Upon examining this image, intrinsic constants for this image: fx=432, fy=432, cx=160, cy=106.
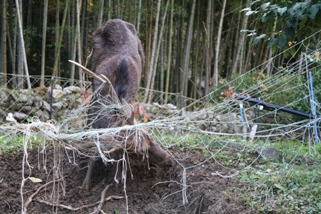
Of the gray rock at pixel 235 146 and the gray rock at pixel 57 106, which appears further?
the gray rock at pixel 57 106

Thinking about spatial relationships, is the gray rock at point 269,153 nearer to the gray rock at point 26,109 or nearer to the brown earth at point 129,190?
the brown earth at point 129,190

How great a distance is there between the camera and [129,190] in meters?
4.16

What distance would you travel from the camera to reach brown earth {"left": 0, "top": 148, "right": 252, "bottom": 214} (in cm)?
382

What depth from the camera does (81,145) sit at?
11.1 feet

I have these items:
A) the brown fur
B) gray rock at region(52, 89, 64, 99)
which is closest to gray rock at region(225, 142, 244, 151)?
the brown fur

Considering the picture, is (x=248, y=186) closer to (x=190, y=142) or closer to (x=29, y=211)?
(x=190, y=142)

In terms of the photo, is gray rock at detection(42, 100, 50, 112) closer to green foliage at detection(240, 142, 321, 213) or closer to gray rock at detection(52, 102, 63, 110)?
gray rock at detection(52, 102, 63, 110)

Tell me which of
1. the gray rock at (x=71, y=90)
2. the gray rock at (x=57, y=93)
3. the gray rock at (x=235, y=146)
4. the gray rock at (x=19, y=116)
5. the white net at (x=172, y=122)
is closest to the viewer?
the white net at (x=172, y=122)

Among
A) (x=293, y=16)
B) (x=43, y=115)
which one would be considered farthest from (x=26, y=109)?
(x=293, y=16)

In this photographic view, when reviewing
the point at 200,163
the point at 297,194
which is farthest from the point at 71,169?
the point at 297,194

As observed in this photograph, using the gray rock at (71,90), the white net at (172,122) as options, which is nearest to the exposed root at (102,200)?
the white net at (172,122)

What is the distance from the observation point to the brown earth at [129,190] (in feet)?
12.5

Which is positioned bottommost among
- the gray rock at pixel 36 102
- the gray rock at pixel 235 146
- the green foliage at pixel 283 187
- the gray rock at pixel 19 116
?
the gray rock at pixel 19 116

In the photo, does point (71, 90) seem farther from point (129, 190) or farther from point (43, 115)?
point (129, 190)
